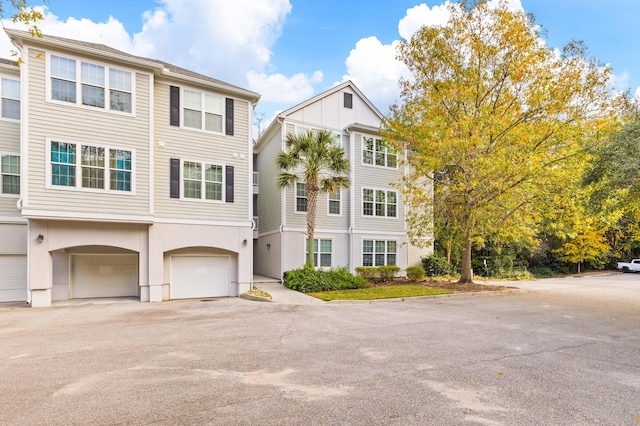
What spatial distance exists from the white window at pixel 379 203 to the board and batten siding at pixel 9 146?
15.8 metres

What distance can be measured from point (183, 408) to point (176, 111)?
12720 mm

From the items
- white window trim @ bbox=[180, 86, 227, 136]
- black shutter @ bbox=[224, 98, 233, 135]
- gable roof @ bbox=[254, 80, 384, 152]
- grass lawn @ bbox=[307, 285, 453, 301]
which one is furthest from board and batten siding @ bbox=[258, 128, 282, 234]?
grass lawn @ bbox=[307, 285, 453, 301]

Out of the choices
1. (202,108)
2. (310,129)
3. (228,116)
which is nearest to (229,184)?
(228,116)

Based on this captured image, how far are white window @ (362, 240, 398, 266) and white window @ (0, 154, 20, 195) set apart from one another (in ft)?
52.3

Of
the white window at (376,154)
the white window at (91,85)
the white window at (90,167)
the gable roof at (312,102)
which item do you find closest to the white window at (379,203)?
the white window at (376,154)

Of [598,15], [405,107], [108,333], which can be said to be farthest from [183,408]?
[598,15]

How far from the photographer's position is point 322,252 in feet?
64.3

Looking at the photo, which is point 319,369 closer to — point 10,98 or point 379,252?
point 379,252

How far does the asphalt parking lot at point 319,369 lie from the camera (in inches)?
164

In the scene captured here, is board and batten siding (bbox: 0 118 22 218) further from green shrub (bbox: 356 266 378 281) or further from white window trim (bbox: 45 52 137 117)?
green shrub (bbox: 356 266 378 281)

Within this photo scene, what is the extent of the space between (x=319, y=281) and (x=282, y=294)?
1.88 metres

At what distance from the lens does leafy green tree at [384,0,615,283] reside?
14.9 m

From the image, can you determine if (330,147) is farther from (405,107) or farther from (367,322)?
(367,322)

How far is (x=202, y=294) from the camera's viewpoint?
14969 mm
